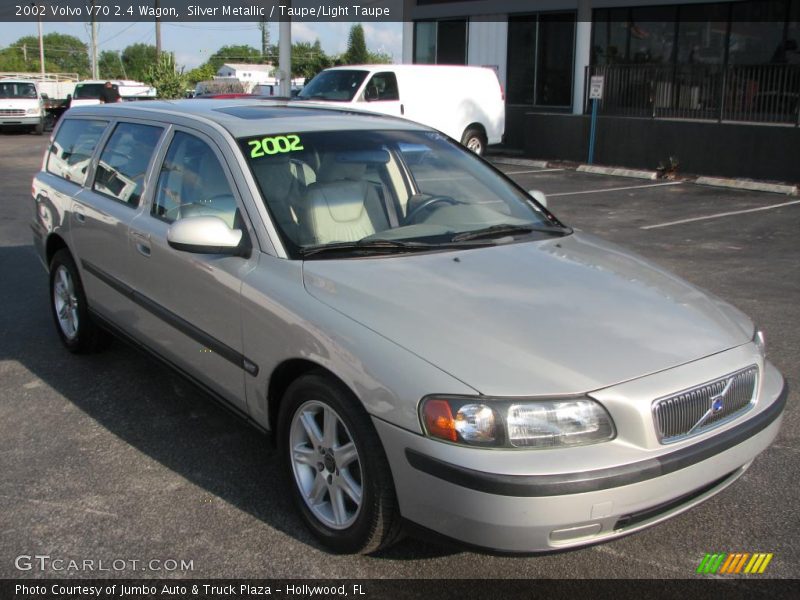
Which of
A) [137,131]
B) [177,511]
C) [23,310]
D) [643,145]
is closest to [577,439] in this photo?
[177,511]

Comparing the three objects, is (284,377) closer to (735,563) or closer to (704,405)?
(704,405)

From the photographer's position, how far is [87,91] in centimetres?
2761

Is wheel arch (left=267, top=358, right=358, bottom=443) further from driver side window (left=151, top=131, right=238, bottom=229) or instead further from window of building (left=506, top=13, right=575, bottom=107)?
window of building (left=506, top=13, right=575, bottom=107)

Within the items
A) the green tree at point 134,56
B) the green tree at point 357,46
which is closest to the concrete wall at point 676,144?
the green tree at point 357,46

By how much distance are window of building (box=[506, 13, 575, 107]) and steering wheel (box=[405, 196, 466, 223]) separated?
1682 cm

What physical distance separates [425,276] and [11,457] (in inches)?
87.6

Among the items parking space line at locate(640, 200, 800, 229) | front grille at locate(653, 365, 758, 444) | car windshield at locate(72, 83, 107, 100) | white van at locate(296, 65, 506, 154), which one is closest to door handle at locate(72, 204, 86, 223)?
front grille at locate(653, 365, 758, 444)

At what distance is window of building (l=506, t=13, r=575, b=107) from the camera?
1997 cm

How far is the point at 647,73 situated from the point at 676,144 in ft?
5.59

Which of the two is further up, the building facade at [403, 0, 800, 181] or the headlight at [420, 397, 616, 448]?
the building facade at [403, 0, 800, 181]

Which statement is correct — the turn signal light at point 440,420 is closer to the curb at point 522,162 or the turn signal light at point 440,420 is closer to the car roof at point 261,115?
the car roof at point 261,115

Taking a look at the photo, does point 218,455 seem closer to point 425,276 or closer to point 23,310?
point 425,276

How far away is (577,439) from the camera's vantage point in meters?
2.61

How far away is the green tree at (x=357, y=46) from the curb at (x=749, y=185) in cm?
6011
